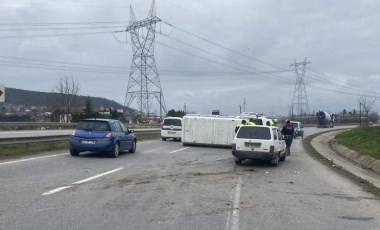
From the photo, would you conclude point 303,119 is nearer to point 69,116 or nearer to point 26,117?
point 69,116

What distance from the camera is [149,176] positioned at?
13719 millimetres

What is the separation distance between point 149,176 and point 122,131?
7477 millimetres

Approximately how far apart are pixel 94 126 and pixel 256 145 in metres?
6.39

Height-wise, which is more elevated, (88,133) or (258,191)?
(88,133)

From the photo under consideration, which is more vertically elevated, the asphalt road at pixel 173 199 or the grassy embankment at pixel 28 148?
the grassy embankment at pixel 28 148

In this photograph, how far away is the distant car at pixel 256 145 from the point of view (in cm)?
1836

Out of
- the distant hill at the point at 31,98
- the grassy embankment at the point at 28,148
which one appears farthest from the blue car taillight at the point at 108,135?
the distant hill at the point at 31,98

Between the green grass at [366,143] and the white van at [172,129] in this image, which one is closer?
the green grass at [366,143]

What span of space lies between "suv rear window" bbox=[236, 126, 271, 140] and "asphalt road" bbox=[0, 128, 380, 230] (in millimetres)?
2587

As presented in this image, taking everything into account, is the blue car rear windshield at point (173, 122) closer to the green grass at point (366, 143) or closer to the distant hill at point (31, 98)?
the green grass at point (366, 143)

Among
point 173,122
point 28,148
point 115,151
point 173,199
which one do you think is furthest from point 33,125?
point 173,199

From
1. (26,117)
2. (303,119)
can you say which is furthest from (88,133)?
(303,119)

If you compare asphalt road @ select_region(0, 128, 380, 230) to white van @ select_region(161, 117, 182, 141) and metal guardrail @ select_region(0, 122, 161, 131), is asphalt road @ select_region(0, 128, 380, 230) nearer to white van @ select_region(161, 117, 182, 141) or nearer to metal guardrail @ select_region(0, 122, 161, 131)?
white van @ select_region(161, 117, 182, 141)

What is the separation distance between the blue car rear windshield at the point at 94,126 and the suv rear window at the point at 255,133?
524 cm
